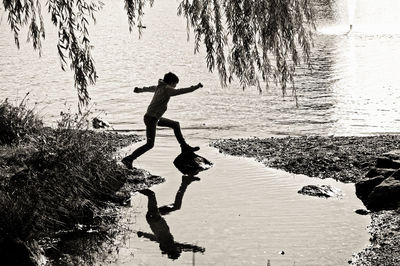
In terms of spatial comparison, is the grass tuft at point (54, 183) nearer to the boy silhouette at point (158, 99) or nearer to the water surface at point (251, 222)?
the water surface at point (251, 222)

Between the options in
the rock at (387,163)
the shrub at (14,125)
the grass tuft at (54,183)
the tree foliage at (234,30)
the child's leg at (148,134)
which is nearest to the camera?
the tree foliage at (234,30)

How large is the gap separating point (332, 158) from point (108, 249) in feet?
25.1

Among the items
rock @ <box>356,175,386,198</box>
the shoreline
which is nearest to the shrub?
the shoreline

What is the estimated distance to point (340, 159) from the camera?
16406 mm

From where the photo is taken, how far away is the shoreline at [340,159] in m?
10.5

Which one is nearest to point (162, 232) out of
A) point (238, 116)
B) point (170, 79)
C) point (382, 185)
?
point (170, 79)

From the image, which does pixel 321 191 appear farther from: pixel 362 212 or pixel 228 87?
pixel 228 87

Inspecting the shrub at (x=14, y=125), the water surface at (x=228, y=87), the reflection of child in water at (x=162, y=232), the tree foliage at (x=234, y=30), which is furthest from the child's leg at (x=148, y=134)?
the tree foliage at (x=234, y=30)

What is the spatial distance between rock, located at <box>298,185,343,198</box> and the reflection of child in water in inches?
100

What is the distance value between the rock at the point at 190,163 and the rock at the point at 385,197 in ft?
14.6

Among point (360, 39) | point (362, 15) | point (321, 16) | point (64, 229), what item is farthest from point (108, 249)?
point (362, 15)

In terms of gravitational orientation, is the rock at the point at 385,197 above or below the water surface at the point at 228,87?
above

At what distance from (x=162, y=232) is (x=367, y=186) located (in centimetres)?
464

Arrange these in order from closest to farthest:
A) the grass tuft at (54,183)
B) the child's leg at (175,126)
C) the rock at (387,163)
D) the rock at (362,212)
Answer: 1. the grass tuft at (54,183)
2. the rock at (362,212)
3. the rock at (387,163)
4. the child's leg at (175,126)
